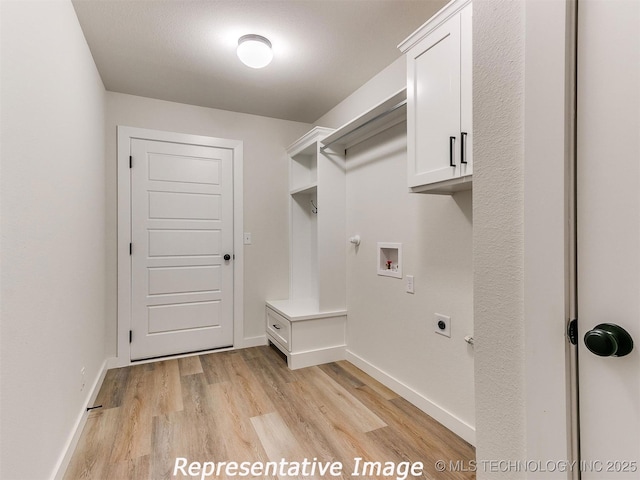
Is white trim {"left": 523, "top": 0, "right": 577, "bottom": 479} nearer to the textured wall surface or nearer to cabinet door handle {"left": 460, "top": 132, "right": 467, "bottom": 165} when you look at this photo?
the textured wall surface

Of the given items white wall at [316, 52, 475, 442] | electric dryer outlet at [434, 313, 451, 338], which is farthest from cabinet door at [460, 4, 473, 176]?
electric dryer outlet at [434, 313, 451, 338]

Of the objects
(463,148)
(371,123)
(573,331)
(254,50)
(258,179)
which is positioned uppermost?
(254,50)

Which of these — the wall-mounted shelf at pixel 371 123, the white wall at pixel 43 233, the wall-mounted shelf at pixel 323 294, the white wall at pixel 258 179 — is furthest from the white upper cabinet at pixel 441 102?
the white wall at pixel 258 179

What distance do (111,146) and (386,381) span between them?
306cm

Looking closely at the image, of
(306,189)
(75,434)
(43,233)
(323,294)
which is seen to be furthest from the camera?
(306,189)

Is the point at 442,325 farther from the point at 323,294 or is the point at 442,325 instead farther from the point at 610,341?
the point at 610,341

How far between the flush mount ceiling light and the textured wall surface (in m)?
1.61

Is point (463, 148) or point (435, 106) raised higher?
point (435, 106)

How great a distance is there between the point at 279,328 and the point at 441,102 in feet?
7.70

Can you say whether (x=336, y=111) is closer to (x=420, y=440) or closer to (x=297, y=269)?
(x=297, y=269)

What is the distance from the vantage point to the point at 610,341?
0.60 meters

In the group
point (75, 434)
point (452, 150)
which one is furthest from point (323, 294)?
point (75, 434)

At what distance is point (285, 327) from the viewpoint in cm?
294

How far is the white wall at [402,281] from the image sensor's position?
6.22 feet
